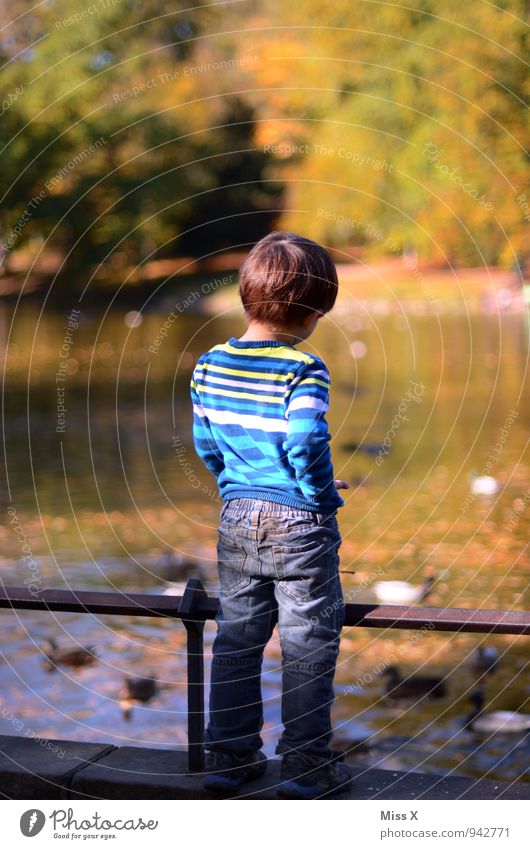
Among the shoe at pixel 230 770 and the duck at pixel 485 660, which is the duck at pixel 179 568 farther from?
the shoe at pixel 230 770

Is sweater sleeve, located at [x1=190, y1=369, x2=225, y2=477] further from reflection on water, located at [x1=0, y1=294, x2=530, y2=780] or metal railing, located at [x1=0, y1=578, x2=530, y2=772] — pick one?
reflection on water, located at [x1=0, y1=294, x2=530, y2=780]

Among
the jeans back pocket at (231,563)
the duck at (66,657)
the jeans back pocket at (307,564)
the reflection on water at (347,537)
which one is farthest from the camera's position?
the duck at (66,657)

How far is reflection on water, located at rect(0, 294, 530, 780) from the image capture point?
6.21 meters

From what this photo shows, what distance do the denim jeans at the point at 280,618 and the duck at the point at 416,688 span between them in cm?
318

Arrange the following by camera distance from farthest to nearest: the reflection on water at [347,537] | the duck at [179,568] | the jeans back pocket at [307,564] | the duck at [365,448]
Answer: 1. the duck at [365,448]
2. the duck at [179,568]
3. the reflection on water at [347,537]
4. the jeans back pocket at [307,564]

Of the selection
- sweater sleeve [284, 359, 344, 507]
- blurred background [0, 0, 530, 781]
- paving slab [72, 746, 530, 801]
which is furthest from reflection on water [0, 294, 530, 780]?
sweater sleeve [284, 359, 344, 507]

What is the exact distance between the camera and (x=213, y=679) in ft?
10.8

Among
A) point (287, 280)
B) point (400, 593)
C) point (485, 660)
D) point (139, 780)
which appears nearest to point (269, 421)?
point (287, 280)

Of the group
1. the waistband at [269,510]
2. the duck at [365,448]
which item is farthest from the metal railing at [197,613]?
the duck at [365,448]

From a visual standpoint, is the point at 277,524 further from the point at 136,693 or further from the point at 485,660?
the point at 485,660

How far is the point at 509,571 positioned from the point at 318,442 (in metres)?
6.02

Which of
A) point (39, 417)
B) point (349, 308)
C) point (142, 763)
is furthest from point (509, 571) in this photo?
point (349, 308)

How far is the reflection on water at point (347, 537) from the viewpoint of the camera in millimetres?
6207

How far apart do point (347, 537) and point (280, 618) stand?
6855mm
